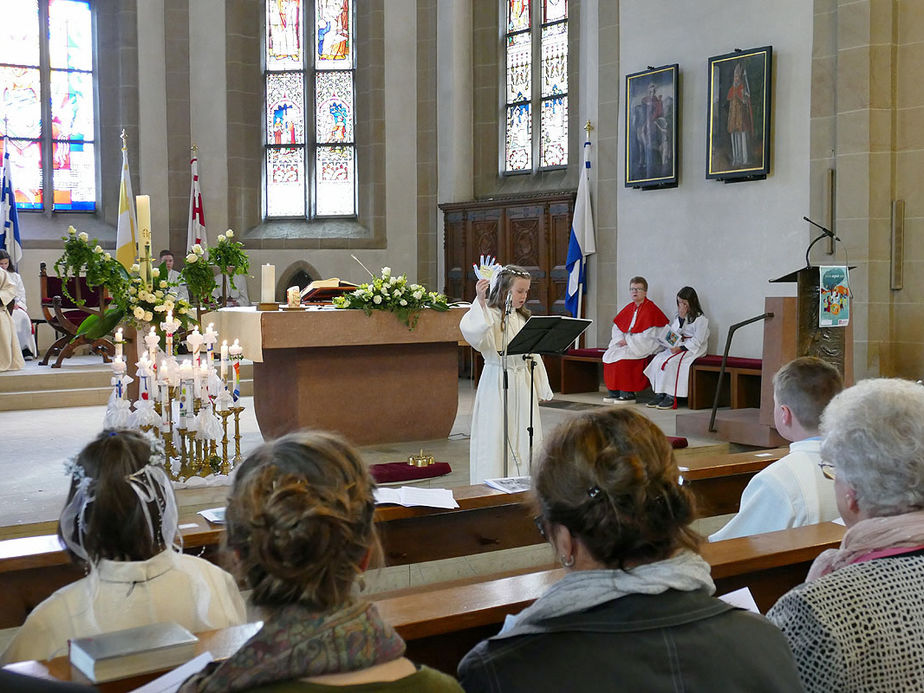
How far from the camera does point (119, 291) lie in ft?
18.4

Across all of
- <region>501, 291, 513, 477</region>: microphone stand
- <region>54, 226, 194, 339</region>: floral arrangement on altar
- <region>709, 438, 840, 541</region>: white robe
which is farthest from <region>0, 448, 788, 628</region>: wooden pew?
<region>54, 226, 194, 339</region>: floral arrangement on altar

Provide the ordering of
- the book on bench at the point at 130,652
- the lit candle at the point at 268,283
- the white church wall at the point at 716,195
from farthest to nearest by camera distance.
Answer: the white church wall at the point at 716,195 → the lit candle at the point at 268,283 → the book on bench at the point at 130,652

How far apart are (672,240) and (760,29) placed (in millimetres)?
2242

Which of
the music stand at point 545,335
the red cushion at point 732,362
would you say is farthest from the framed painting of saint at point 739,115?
the music stand at point 545,335

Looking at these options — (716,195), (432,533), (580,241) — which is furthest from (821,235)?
(432,533)

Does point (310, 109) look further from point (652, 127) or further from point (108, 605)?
point (108, 605)

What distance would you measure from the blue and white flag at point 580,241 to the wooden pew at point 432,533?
22.2 feet

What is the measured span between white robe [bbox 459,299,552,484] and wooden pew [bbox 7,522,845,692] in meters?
3.26

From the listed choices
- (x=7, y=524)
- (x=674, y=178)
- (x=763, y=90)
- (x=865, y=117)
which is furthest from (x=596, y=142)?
(x=7, y=524)

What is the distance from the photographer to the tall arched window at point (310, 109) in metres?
13.6

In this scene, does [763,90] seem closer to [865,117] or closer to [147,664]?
[865,117]

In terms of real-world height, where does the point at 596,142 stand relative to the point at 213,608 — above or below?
above

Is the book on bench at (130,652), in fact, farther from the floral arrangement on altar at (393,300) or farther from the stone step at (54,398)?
the stone step at (54,398)

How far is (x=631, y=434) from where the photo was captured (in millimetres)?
1569
